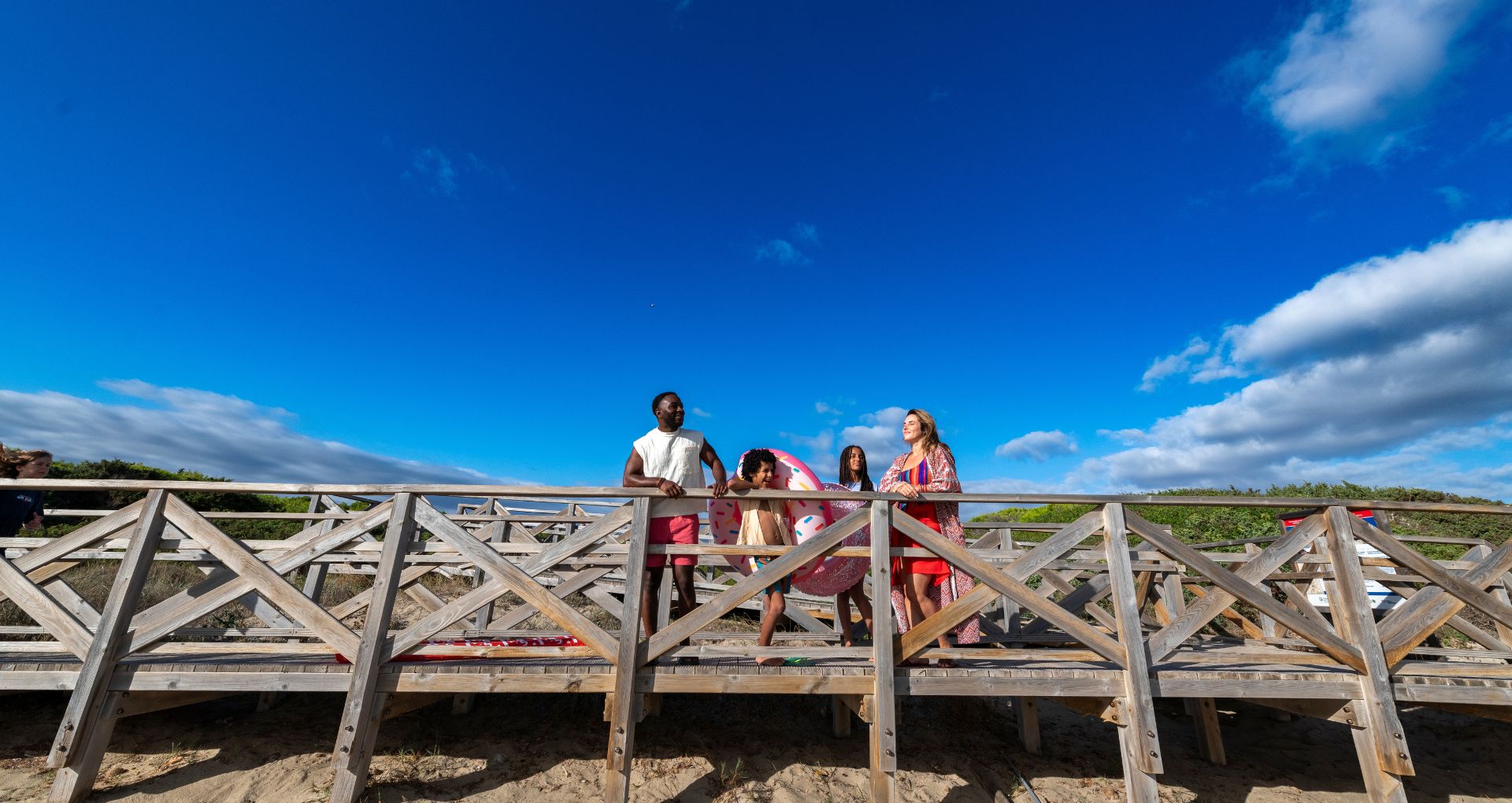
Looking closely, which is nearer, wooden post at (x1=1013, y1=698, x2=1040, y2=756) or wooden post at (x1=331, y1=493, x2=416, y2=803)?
wooden post at (x1=331, y1=493, x2=416, y2=803)

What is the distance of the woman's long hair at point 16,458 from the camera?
4.91 metres

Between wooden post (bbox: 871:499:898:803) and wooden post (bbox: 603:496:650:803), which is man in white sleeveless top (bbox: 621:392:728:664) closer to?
wooden post (bbox: 603:496:650:803)

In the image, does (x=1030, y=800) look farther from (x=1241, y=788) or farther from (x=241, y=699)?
(x=241, y=699)

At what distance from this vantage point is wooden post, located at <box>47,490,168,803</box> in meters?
3.59

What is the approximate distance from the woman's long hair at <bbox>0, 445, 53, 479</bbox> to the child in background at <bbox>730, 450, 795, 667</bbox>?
5595 millimetres

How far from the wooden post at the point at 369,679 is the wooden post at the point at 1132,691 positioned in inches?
173

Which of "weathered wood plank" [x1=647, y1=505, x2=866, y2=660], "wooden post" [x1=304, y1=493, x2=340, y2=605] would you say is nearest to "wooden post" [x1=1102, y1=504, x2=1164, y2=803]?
"weathered wood plank" [x1=647, y1=505, x2=866, y2=660]

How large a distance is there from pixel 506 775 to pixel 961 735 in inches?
160

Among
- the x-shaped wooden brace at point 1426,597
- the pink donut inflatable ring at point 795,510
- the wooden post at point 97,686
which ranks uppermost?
the pink donut inflatable ring at point 795,510

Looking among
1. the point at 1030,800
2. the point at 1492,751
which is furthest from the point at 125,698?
the point at 1492,751

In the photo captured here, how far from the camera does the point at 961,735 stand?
5.98 meters

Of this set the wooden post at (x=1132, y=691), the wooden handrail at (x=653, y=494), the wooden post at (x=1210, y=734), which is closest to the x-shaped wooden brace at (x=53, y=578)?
the wooden handrail at (x=653, y=494)

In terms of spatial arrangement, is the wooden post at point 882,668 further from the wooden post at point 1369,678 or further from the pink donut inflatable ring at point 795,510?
the wooden post at point 1369,678

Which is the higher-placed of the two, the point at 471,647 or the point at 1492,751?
the point at 471,647
